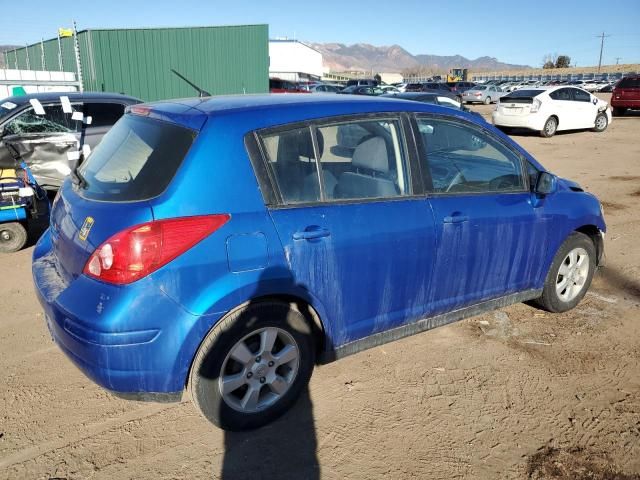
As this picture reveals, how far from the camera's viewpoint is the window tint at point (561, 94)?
1720cm

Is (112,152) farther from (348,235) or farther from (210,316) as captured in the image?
(348,235)

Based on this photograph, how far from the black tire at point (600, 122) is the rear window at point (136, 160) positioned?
63.2 ft

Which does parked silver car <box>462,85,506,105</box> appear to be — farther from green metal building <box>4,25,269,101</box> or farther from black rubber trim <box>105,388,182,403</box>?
black rubber trim <box>105,388,182,403</box>

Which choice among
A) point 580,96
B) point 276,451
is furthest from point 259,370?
point 580,96

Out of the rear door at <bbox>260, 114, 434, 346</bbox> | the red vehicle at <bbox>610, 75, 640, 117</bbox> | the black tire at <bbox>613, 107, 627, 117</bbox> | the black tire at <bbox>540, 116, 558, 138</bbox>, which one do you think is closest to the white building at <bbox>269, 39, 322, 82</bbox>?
the black tire at <bbox>613, 107, 627, 117</bbox>

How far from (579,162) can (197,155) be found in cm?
1191

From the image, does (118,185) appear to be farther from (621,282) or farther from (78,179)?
(621,282)

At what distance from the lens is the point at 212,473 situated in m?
2.53

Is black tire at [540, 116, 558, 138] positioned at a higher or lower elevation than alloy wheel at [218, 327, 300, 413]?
higher

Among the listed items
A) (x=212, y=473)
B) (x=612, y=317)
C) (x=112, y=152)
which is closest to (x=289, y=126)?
(x=112, y=152)

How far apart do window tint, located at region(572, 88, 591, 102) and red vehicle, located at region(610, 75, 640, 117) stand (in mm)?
7211

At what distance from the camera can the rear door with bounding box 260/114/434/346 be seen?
272 cm

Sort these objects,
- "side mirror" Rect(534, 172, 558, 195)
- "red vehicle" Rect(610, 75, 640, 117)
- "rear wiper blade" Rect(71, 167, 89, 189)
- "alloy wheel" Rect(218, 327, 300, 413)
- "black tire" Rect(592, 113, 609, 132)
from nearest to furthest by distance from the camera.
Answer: "alloy wheel" Rect(218, 327, 300, 413), "rear wiper blade" Rect(71, 167, 89, 189), "side mirror" Rect(534, 172, 558, 195), "black tire" Rect(592, 113, 609, 132), "red vehicle" Rect(610, 75, 640, 117)

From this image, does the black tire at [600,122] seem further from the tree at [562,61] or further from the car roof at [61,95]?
the tree at [562,61]
